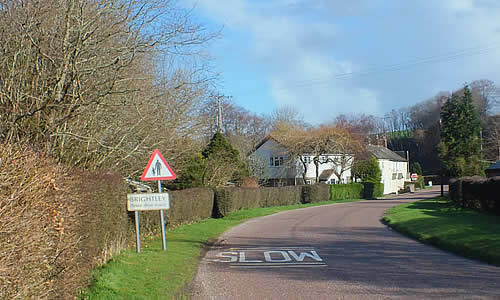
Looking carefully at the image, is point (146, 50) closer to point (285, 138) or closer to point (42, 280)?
point (42, 280)

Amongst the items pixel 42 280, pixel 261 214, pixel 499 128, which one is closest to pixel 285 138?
pixel 261 214

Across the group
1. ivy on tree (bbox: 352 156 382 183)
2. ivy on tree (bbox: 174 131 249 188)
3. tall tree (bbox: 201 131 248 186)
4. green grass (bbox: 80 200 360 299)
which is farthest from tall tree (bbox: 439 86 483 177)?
green grass (bbox: 80 200 360 299)

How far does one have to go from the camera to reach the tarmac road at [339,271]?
8.19m

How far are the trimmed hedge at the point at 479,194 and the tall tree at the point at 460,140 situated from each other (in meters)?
15.3

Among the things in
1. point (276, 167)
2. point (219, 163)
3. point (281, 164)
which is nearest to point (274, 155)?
point (281, 164)

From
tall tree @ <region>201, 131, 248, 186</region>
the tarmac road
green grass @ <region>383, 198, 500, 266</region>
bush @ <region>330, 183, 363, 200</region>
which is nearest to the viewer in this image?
the tarmac road

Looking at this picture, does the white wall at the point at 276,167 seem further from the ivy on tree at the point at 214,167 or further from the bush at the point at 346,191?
the ivy on tree at the point at 214,167

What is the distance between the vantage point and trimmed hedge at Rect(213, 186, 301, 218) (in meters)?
28.5

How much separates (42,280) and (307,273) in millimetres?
6019

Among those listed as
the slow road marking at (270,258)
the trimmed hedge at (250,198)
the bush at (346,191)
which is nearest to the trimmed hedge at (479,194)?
the slow road marking at (270,258)

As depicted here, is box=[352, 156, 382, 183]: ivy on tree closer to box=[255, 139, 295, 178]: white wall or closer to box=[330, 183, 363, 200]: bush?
box=[330, 183, 363, 200]: bush

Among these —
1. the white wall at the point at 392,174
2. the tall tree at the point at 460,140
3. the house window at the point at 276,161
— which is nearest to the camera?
the tall tree at the point at 460,140

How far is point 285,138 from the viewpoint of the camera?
2190 inches

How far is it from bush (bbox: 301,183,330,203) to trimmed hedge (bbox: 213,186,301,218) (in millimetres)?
1294
